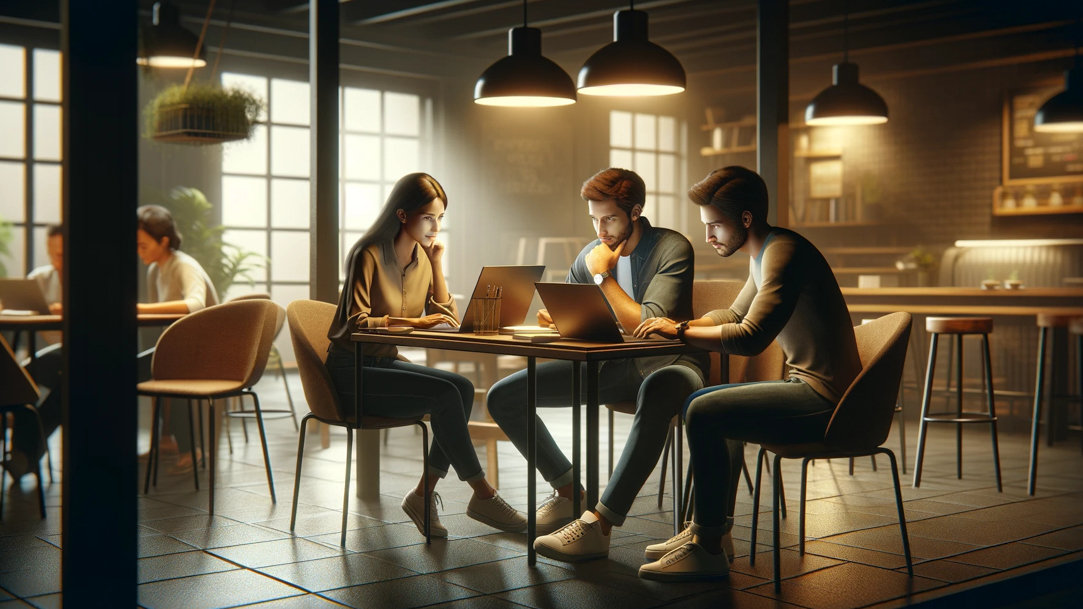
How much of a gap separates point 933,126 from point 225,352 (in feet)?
24.1

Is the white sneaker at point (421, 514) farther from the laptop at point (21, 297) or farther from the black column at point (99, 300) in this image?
the laptop at point (21, 297)

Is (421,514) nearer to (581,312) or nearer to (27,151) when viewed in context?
(581,312)

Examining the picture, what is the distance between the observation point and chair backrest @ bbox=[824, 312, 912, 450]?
3.23 meters

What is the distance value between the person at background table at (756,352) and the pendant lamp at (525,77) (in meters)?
1.28

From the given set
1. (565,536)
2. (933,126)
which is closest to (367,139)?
(933,126)

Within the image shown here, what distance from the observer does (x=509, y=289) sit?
391 cm

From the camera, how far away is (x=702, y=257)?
1130 centimetres

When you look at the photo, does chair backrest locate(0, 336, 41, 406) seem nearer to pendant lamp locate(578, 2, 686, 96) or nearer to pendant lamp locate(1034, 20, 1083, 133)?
pendant lamp locate(578, 2, 686, 96)

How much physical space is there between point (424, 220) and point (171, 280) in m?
2.04

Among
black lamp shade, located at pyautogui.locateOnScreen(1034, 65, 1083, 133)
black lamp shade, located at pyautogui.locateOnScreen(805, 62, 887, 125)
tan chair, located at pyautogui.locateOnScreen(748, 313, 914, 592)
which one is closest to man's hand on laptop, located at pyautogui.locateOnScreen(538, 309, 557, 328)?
tan chair, located at pyautogui.locateOnScreen(748, 313, 914, 592)

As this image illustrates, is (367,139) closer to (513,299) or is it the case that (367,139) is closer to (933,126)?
(933,126)

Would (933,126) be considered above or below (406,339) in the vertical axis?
above

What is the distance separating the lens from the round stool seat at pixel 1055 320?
5172mm

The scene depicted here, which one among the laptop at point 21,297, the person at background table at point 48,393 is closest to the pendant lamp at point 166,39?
the person at background table at point 48,393
